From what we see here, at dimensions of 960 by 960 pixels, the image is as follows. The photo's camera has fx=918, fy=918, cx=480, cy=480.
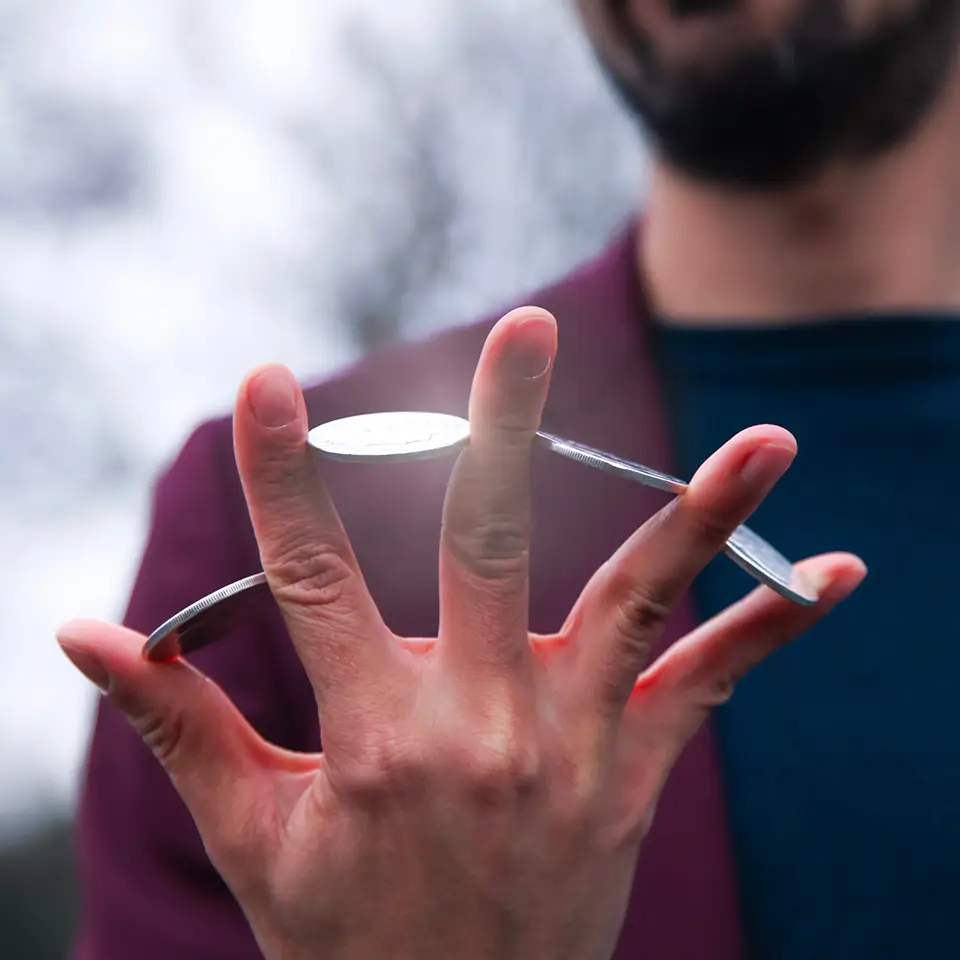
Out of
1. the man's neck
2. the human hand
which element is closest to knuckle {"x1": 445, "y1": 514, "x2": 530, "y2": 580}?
the human hand

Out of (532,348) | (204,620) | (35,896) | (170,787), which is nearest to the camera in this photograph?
(532,348)

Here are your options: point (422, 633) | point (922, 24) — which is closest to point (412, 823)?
point (422, 633)

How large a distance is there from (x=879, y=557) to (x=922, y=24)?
0.59 meters

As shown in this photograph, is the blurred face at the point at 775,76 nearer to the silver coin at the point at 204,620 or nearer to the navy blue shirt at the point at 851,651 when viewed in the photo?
the navy blue shirt at the point at 851,651

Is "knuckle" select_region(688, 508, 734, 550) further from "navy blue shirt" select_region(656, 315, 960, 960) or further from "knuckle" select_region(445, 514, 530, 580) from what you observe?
"navy blue shirt" select_region(656, 315, 960, 960)

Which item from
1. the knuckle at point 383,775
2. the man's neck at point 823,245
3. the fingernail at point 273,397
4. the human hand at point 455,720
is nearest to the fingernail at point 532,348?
the human hand at point 455,720

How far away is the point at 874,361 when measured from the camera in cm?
96

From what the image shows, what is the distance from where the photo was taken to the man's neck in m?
1.03

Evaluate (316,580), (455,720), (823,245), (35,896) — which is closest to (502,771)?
(455,720)

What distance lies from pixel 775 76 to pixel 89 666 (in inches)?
34.7

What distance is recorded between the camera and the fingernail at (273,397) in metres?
0.43

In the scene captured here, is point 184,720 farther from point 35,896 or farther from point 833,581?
point 35,896

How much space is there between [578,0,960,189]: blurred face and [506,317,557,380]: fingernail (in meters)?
0.69

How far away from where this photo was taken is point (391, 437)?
472 mm
